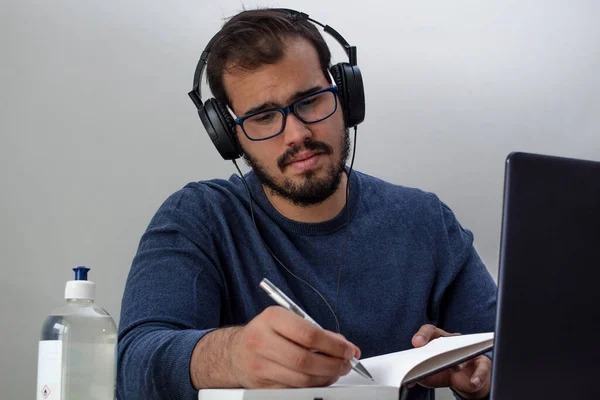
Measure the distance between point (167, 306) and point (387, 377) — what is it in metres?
0.49

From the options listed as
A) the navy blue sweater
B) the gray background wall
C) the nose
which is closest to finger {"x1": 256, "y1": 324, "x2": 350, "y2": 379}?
the navy blue sweater

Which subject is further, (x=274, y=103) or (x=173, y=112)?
(x=173, y=112)

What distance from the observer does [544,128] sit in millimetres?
1959

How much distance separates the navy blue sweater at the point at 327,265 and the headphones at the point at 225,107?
12 centimetres

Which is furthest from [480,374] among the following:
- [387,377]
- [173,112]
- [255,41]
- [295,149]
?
[173,112]

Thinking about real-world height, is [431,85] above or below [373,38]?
below

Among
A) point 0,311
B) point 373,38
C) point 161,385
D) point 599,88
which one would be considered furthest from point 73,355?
point 599,88

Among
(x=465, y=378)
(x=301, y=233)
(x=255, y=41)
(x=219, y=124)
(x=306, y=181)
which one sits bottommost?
(x=465, y=378)

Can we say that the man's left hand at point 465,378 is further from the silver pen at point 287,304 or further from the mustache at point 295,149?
the mustache at point 295,149

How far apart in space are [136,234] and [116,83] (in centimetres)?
37

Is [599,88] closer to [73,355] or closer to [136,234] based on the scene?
[136,234]

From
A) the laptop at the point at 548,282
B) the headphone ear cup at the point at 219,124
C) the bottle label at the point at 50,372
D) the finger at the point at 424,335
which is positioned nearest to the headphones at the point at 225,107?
the headphone ear cup at the point at 219,124

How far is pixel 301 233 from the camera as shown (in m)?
1.43

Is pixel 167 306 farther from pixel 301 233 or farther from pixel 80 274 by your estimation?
pixel 301 233
